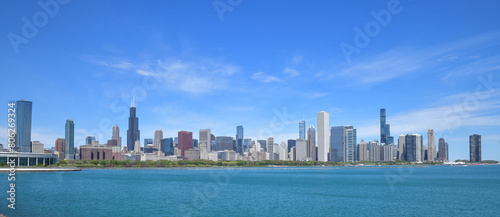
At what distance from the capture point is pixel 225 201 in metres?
56.8

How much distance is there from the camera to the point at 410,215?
44562 millimetres

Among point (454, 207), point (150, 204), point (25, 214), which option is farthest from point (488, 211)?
point (25, 214)

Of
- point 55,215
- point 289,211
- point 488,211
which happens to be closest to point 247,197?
point 289,211

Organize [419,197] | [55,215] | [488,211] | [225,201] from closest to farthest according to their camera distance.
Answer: [55,215], [488,211], [225,201], [419,197]

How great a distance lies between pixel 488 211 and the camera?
4750 cm

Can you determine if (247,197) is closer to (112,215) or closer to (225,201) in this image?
(225,201)

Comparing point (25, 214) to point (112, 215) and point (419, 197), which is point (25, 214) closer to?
point (112, 215)

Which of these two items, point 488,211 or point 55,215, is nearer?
point 55,215

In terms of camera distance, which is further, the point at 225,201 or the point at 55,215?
the point at 225,201

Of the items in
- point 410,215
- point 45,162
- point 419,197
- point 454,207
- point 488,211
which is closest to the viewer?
point 410,215

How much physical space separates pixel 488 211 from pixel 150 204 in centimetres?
4311

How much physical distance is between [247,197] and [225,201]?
6373 millimetres

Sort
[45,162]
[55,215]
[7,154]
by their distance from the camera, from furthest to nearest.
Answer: [45,162] → [7,154] → [55,215]

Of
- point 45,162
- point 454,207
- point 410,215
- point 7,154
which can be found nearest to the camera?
point 410,215
